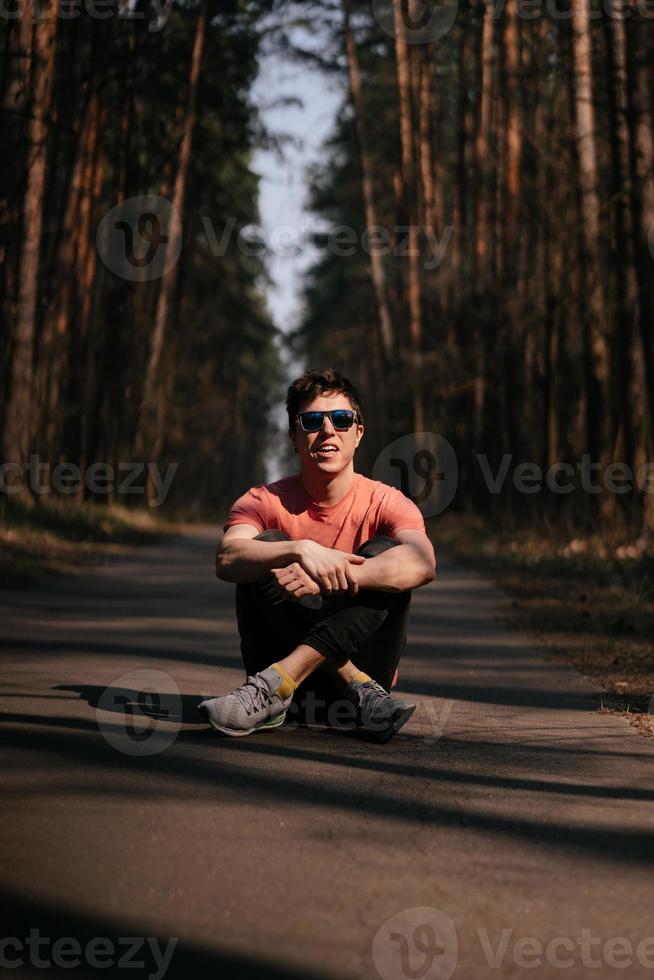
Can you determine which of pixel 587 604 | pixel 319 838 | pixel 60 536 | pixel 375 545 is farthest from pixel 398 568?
pixel 60 536

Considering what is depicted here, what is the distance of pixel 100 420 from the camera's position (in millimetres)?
23688

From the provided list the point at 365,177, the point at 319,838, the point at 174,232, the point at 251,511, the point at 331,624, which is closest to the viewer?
the point at 319,838

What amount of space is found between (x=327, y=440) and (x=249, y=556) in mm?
553

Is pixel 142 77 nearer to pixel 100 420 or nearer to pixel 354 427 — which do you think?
pixel 100 420

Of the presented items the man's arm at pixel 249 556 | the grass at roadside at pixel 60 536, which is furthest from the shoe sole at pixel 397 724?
the grass at roadside at pixel 60 536

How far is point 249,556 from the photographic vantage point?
5.82 m

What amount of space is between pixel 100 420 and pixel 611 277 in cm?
842

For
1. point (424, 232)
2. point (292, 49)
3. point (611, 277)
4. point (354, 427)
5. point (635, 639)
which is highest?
point (292, 49)

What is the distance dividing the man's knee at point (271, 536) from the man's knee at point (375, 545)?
0.99ft

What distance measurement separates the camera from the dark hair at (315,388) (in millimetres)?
6098

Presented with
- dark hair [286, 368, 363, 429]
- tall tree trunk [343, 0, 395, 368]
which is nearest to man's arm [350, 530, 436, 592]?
dark hair [286, 368, 363, 429]

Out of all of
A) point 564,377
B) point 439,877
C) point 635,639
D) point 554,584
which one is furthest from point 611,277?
point 439,877

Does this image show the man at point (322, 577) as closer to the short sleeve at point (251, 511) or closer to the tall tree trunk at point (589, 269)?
the short sleeve at point (251, 511)

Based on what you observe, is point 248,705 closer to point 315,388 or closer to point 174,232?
point 315,388
